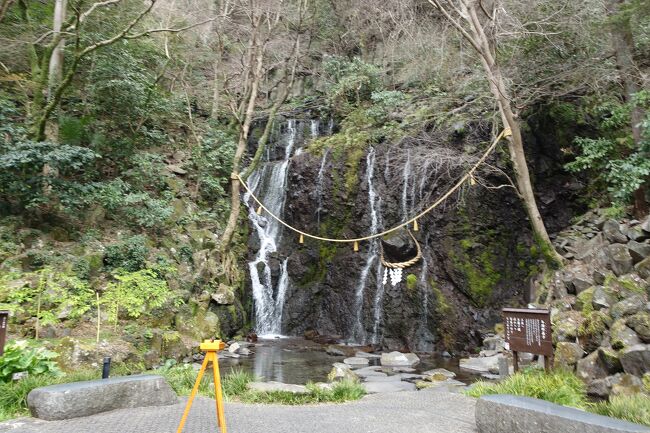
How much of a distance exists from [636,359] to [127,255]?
1021cm

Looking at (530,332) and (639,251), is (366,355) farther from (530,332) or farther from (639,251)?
(639,251)

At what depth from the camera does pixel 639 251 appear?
26.3 ft

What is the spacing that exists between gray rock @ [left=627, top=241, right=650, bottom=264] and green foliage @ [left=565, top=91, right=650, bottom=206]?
5.62 ft

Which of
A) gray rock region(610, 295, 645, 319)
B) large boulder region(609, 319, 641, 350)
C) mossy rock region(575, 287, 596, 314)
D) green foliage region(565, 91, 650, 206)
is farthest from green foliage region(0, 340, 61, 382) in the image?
green foliage region(565, 91, 650, 206)

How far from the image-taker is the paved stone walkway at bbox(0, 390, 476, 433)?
14.8ft

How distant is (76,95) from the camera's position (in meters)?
13.3

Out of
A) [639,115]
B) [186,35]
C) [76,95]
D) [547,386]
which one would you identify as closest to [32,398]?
[547,386]

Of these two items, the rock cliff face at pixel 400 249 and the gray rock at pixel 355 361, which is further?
the rock cliff face at pixel 400 249

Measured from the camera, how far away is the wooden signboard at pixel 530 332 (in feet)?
21.0

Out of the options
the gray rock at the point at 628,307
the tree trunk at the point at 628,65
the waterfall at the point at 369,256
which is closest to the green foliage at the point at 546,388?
the gray rock at the point at 628,307

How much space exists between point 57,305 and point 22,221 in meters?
2.81

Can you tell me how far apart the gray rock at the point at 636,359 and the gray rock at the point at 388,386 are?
343 centimetres

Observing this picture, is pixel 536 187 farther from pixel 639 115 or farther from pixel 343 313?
pixel 343 313

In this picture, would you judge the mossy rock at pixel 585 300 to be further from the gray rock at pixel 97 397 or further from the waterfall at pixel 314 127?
the waterfall at pixel 314 127
